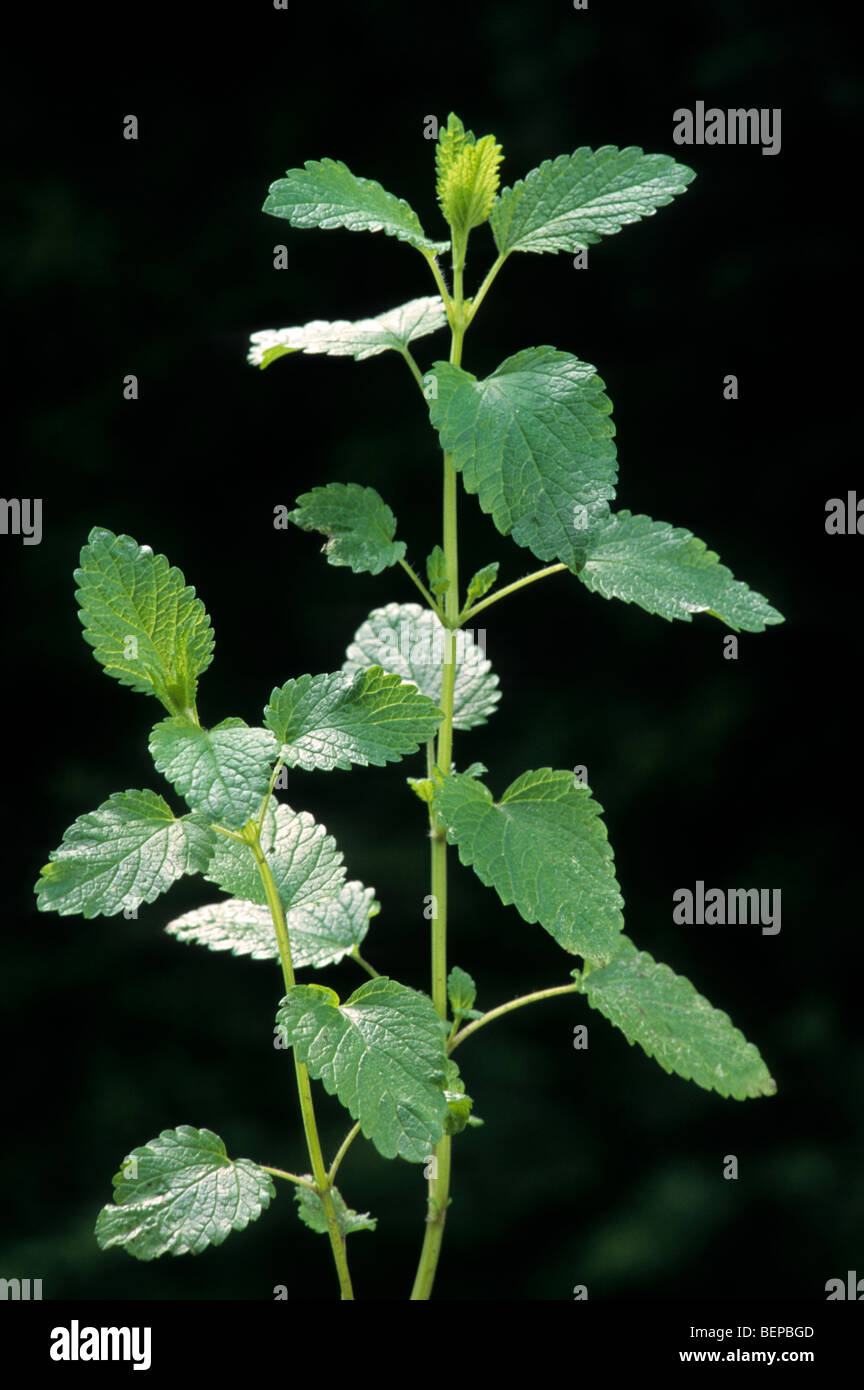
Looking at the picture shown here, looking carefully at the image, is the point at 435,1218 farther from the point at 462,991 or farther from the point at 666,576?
the point at 666,576

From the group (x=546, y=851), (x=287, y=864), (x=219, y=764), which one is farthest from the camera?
(x=287, y=864)

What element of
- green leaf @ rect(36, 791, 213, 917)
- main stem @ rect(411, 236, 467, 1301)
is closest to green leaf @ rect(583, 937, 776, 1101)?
main stem @ rect(411, 236, 467, 1301)

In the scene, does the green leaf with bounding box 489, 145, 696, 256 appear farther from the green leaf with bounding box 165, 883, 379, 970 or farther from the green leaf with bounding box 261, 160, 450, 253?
the green leaf with bounding box 165, 883, 379, 970

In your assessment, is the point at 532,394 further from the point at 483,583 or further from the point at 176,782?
the point at 176,782

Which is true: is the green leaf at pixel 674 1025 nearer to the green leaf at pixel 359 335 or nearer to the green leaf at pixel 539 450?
the green leaf at pixel 539 450

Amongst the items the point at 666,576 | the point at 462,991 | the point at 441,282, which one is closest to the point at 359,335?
the point at 441,282

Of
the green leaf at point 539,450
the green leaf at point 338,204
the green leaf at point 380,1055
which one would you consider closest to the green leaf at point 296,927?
the green leaf at point 380,1055
